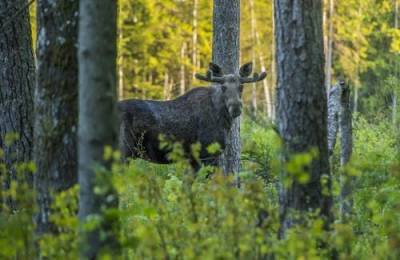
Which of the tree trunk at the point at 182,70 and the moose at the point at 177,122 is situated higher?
the tree trunk at the point at 182,70

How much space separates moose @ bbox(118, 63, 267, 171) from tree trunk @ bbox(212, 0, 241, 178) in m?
0.22

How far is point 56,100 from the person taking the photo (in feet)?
20.9

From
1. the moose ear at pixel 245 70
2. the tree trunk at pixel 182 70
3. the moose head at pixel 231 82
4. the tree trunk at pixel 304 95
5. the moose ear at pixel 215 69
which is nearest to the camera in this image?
the tree trunk at pixel 304 95

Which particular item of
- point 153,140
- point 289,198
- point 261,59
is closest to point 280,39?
point 289,198

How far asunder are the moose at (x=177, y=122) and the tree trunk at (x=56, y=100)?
633cm

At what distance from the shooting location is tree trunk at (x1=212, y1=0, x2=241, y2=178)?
40.4ft

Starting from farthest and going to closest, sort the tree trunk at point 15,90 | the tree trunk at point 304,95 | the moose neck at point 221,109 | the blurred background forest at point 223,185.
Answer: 1. the moose neck at point 221,109
2. the tree trunk at point 15,90
3. the tree trunk at point 304,95
4. the blurred background forest at point 223,185

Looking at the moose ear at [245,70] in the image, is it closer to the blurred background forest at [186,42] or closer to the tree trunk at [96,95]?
the tree trunk at [96,95]

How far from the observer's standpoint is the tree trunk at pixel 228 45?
12.3m

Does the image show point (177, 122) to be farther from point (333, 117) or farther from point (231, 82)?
point (333, 117)

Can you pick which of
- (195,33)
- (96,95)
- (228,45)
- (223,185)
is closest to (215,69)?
(228,45)

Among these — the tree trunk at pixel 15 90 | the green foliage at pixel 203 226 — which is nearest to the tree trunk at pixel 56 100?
the green foliage at pixel 203 226

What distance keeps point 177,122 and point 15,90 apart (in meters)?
5.15

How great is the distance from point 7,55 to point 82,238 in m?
4.24
